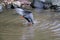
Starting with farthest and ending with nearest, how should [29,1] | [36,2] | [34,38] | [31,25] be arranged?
[29,1] < [36,2] < [31,25] < [34,38]

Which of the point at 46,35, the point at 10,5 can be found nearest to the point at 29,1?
the point at 10,5

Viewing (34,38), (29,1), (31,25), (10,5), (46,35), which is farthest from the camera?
(29,1)

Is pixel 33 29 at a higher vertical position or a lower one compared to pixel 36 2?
higher

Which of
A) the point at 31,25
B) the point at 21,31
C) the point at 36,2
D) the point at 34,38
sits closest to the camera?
the point at 34,38

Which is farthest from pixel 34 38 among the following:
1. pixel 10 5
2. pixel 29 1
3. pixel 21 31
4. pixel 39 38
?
pixel 29 1

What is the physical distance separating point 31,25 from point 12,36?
A: 51 cm

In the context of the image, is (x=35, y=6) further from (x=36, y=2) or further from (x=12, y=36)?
(x=12, y=36)

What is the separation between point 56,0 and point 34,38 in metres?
3.61

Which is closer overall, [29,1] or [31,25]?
[31,25]

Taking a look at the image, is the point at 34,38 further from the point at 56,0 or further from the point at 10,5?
the point at 56,0

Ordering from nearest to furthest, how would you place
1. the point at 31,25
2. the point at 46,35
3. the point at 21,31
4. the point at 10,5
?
the point at 46,35 → the point at 21,31 → the point at 31,25 → the point at 10,5

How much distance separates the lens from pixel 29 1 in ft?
17.8

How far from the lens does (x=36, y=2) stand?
5.08 metres

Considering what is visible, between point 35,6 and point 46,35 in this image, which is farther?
point 35,6
